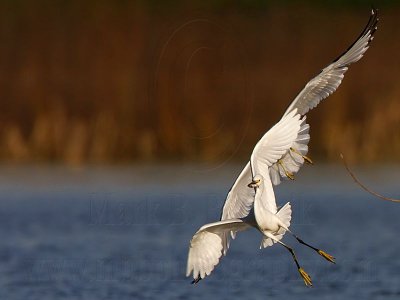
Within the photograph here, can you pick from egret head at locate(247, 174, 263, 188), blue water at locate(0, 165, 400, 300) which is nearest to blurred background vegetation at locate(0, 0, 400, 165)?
blue water at locate(0, 165, 400, 300)

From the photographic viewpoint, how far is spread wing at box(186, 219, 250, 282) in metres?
11.1

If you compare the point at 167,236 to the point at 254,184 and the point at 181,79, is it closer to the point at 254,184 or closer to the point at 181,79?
the point at 254,184

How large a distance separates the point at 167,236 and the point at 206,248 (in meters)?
6.29

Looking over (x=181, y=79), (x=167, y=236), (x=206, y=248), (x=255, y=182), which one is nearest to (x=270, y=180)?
(x=255, y=182)

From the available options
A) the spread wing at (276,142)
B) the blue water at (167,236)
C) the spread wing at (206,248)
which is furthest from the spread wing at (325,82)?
the blue water at (167,236)

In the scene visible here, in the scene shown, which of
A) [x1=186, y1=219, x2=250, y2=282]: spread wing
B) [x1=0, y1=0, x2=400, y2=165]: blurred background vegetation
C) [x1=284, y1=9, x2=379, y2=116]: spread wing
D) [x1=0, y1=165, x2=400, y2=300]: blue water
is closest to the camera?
[x1=186, y1=219, x2=250, y2=282]: spread wing

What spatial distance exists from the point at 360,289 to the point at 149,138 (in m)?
11.5

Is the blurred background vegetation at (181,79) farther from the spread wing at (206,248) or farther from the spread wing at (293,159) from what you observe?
the spread wing at (206,248)

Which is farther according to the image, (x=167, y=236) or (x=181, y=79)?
(x=181, y=79)

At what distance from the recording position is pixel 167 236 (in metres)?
17.5

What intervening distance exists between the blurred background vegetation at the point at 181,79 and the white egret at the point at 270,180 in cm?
1058

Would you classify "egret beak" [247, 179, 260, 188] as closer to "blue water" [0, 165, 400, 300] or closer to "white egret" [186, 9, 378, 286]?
"white egret" [186, 9, 378, 286]

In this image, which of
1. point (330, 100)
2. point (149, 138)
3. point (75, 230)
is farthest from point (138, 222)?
point (330, 100)

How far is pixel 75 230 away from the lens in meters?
18.0
